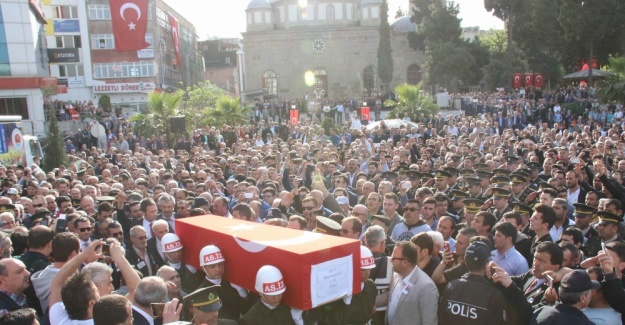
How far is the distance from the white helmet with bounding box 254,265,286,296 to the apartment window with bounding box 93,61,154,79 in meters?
47.0

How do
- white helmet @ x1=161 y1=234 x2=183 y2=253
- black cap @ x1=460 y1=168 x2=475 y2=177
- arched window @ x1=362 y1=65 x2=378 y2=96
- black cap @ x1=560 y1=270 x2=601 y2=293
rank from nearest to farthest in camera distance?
black cap @ x1=560 y1=270 x2=601 y2=293 < white helmet @ x1=161 y1=234 x2=183 y2=253 < black cap @ x1=460 y1=168 x2=475 y2=177 < arched window @ x1=362 y1=65 x2=378 y2=96

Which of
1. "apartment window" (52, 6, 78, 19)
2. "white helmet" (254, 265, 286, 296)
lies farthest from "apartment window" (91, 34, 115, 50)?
"white helmet" (254, 265, 286, 296)

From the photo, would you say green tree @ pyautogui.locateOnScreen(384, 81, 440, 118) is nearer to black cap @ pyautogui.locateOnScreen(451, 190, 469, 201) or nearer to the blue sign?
black cap @ pyautogui.locateOnScreen(451, 190, 469, 201)

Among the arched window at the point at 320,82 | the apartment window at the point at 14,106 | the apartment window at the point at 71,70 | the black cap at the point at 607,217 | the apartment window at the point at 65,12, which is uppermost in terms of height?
the apartment window at the point at 65,12

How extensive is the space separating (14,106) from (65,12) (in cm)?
1861

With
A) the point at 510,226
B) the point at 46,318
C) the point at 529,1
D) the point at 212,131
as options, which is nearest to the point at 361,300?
the point at 510,226

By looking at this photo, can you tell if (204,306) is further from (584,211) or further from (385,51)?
(385,51)

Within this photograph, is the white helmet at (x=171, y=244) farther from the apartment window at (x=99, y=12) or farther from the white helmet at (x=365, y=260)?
the apartment window at (x=99, y=12)

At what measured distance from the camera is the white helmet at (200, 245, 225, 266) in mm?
4684

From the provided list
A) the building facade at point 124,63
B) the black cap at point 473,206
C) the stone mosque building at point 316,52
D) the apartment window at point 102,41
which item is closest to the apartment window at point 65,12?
the building facade at point 124,63

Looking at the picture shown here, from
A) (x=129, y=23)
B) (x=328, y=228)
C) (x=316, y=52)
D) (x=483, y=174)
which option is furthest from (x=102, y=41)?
(x=328, y=228)

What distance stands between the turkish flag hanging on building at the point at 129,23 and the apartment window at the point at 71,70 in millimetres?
3596

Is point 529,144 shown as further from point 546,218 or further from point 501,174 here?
point 546,218

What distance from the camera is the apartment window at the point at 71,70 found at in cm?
4522
